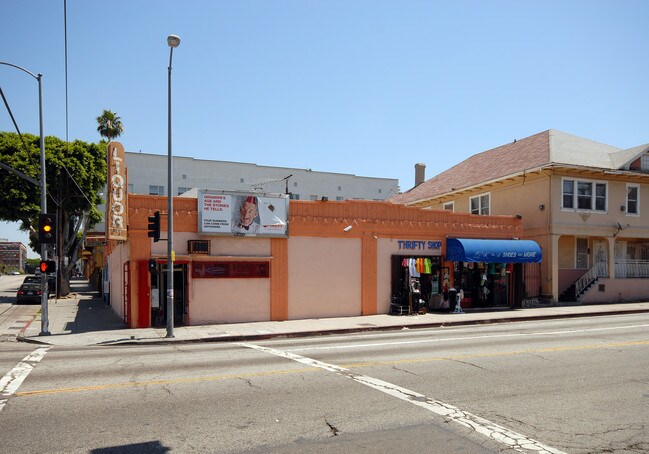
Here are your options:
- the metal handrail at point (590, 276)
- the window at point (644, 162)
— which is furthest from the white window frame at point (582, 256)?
the window at point (644, 162)

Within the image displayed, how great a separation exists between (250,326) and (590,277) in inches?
803

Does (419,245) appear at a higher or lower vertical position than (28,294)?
higher

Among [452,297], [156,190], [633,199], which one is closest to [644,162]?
Result: [633,199]

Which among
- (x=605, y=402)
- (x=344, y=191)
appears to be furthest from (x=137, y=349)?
(x=344, y=191)

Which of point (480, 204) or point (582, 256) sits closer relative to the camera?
point (582, 256)

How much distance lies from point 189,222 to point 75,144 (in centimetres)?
2252

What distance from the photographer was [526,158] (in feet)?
98.9

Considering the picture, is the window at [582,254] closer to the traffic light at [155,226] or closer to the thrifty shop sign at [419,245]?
the thrifty shop sign at [419,245]

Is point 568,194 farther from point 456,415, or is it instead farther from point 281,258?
point 456,415

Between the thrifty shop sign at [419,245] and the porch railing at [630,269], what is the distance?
1279cm

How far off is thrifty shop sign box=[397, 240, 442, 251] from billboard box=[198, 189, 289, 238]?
5.92 metres

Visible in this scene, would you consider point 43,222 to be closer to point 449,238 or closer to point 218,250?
point 218,250

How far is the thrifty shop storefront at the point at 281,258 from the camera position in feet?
64.1

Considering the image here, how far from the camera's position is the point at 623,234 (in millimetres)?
29875
